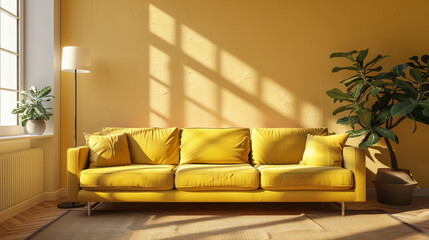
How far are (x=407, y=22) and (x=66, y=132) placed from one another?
441 centimetres

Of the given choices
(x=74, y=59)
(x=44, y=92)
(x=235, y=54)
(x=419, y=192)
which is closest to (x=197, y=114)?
(x=235, y=54)

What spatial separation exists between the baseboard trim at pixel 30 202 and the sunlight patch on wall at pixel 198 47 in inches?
89.2

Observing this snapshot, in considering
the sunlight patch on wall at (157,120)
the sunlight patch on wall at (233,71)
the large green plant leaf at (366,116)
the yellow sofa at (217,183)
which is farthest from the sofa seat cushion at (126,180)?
the large green plant leaf at (366,116)

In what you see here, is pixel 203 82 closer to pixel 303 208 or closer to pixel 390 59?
pixel 303 208

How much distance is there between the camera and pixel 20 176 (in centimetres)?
325

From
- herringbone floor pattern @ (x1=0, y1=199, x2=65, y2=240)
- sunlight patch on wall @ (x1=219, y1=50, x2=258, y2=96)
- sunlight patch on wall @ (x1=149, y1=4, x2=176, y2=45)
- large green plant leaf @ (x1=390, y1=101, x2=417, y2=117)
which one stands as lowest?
herringbone floor pattern @ (x1=0, y1=199, x2=65, y2=240)

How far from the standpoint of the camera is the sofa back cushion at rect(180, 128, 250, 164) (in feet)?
11.6

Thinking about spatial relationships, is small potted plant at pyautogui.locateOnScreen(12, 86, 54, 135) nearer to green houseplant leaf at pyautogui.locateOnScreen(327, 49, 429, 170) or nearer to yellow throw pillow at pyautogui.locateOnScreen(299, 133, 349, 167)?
yellow throw pillow at pyautogui.locateOnScreen(299, 133, 349, 167)

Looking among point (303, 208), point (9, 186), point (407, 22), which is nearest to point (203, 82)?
point (303, 208)

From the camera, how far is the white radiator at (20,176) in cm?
301

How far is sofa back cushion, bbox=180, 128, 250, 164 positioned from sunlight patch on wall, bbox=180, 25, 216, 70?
0.89 metres

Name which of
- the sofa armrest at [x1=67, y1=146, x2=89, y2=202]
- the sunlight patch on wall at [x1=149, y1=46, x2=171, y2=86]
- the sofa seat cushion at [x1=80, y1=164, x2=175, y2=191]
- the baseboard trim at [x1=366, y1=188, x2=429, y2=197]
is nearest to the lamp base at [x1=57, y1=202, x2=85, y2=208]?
the sofa armrest at [x1=67, y1=146, x2=89, y2=202]

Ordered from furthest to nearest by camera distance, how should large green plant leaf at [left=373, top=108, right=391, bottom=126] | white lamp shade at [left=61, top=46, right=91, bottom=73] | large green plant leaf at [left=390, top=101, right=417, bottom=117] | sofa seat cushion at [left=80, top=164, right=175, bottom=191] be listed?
1. white lamp shade at [left=61, top=46, right=91, bottom=73]
2. large green plant leaf at [left=373, top=108, right=391, bottom=126]
3. large green plant leaf at [left=390, top=101, right=417, bottom=117]
4. sofa seat cushion at [left=80, top=164, right=175, bottom=191]

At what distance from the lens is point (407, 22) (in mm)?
4039
